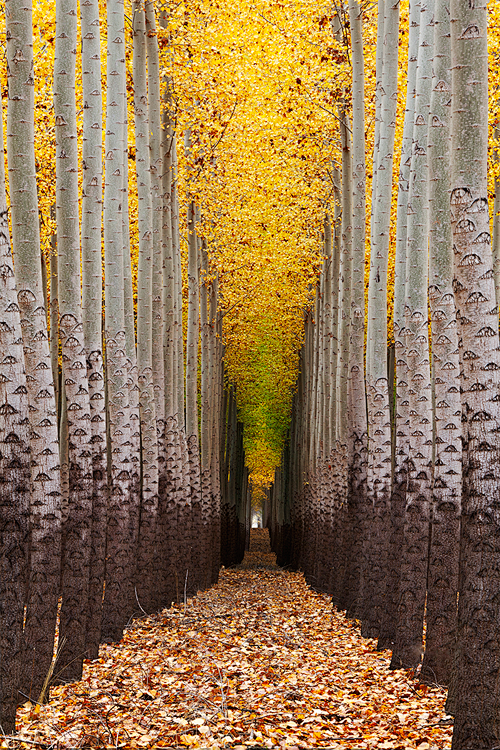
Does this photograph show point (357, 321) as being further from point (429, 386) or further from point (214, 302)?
point (214, 302)

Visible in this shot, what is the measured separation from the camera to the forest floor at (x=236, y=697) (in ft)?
18.3

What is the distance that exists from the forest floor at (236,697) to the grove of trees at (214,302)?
13.2 inches

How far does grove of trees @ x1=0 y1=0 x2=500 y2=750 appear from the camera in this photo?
16.5 ft

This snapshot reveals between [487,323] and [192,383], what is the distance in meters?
12.9

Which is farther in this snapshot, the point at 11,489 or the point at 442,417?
the point at 442,417

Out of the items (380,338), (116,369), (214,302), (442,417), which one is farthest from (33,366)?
(214,302)

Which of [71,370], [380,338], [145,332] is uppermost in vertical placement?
[145,332]

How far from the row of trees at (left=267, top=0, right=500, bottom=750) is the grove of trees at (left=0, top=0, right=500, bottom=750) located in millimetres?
22

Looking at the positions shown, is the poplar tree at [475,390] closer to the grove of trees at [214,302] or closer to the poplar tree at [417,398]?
the grove of trees at [214,302]

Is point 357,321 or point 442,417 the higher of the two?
point 357,321

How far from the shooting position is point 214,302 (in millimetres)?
23750

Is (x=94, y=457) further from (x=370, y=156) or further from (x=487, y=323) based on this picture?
(x=370, y=156)

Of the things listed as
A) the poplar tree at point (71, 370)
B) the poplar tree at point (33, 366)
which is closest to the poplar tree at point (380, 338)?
the poplar tree at point (71, 370)

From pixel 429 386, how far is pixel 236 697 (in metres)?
3.77
